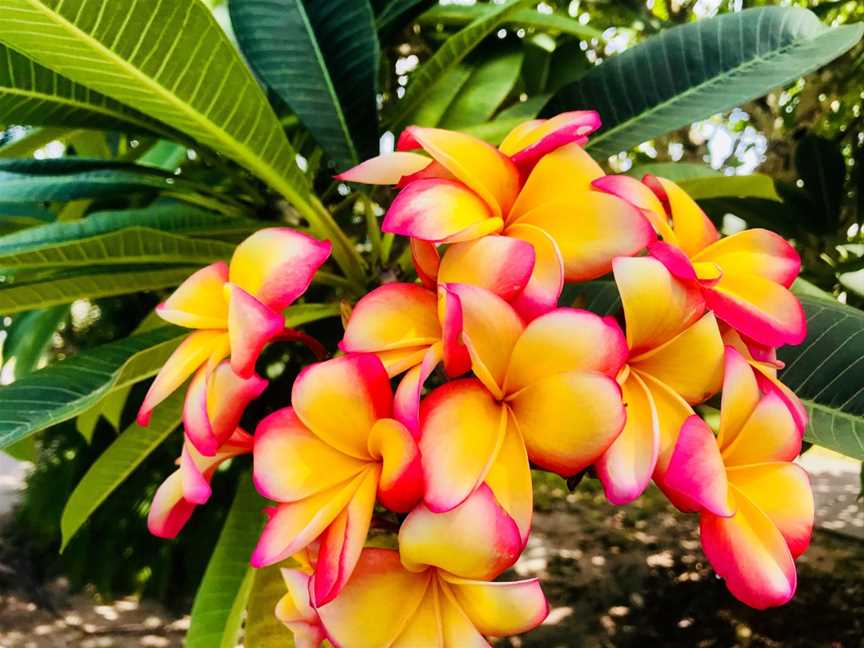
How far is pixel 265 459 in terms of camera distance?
14.4 inches

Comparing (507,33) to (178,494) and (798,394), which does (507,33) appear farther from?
(178,494)

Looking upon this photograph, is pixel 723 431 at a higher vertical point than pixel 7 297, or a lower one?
lower

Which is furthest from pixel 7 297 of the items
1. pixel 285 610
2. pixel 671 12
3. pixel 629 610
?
pixel 629 610

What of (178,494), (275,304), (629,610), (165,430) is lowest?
(629,610)

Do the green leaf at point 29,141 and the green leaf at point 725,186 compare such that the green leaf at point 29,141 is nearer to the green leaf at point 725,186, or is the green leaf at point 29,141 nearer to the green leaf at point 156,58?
the green leaf at point 156,58

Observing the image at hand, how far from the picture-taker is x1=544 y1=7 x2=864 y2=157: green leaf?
2.35 feet

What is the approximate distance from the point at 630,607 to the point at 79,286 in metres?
2.17

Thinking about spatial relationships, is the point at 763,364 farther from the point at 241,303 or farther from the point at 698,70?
the point at 698,70

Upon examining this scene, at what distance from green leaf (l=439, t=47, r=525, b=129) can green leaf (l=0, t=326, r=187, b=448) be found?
536 mm

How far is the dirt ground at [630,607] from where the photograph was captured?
2176mm

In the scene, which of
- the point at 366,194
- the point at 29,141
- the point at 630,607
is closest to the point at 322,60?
the point at 366,194

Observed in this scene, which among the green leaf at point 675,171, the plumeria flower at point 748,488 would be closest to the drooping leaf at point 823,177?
the green leaf at point 675,171

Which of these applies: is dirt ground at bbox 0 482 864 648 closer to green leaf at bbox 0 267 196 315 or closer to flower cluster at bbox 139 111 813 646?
green leaf at bbox 0 267 196 315

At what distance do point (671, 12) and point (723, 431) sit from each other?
73.0 inches
